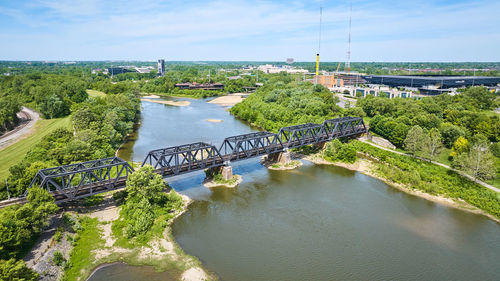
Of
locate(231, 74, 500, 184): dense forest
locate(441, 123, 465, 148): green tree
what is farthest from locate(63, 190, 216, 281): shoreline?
locate(441, 123, 465, 148): green tree

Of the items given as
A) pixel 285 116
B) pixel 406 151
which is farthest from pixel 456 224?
pixel 285 116

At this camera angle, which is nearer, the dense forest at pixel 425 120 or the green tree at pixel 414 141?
the dense forest at pixel 425 120

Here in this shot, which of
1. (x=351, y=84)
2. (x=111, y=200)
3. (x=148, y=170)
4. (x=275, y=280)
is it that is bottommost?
(x=275, y=280)

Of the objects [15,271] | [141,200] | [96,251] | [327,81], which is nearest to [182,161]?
[141,200]

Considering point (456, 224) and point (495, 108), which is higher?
point (495, 108)

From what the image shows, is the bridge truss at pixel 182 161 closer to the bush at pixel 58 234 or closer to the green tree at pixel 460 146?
the bush at pixel 58 234

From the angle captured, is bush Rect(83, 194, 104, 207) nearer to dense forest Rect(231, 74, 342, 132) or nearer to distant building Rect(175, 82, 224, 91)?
dense forest Rect(231, 74, 342, 132)

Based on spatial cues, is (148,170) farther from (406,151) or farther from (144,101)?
(144,101)

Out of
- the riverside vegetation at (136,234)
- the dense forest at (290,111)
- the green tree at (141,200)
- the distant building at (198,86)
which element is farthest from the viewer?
the distant building at (198,86)

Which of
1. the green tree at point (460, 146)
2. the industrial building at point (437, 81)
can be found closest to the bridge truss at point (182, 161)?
the green tree at point (460, 146)
